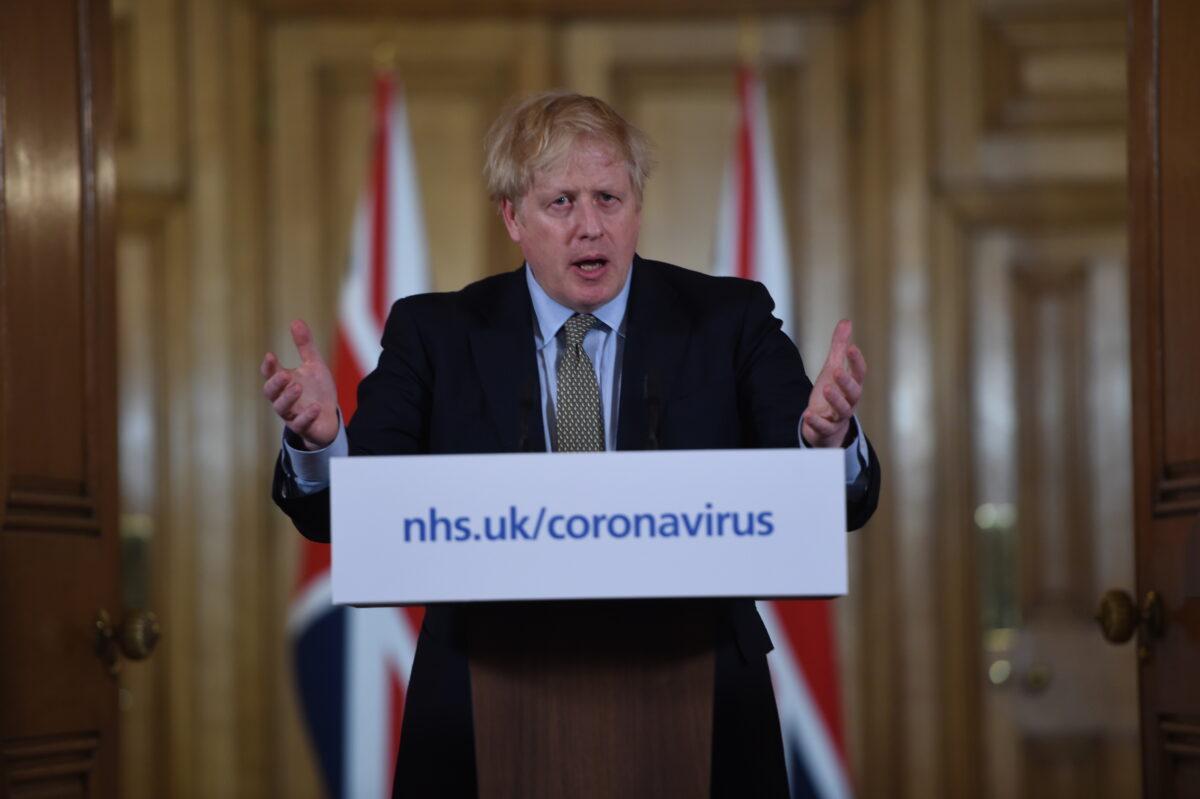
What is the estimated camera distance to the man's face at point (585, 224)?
2408 mm

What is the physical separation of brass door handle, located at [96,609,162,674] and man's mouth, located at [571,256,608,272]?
115 cm

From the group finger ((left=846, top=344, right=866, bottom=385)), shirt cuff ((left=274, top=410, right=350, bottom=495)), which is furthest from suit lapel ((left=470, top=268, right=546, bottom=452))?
finger ((left=846, top=344, right=866, bottom=385))

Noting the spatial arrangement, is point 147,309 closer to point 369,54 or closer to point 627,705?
point 369,54

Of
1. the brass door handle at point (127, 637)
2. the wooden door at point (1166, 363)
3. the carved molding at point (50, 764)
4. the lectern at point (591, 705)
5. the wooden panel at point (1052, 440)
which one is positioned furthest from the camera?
the wooden panel at point (1052, 440)

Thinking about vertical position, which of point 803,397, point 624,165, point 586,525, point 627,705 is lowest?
point 627,705

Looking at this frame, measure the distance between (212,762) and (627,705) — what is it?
313 cm

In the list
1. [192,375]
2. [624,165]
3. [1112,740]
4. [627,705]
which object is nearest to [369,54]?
[192,375]

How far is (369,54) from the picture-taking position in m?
4.94

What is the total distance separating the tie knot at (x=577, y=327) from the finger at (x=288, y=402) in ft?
1.58

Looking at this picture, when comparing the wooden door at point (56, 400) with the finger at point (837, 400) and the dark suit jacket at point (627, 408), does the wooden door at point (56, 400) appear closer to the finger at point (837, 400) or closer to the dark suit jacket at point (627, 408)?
the dark suit jacket at point (627, 408)

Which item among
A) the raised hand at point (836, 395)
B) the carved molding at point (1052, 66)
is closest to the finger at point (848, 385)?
the raised hand at point (836, 395)

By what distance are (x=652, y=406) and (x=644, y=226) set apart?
2.79 metres

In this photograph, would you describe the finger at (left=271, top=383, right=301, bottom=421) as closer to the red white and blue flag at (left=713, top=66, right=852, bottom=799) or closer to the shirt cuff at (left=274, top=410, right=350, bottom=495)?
the shirt cuff at (left=274, top=410, right=350, bottom=495)

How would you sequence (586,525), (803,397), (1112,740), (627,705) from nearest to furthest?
(586,525) → (627,705) → (803,397) → (1112,740)
